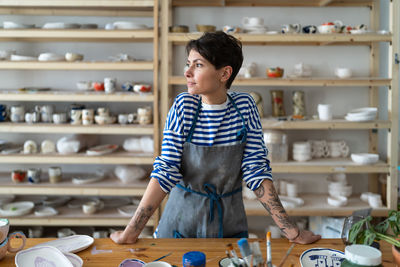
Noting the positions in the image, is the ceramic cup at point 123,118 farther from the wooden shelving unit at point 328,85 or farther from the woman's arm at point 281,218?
the woman's arm at point 281,218

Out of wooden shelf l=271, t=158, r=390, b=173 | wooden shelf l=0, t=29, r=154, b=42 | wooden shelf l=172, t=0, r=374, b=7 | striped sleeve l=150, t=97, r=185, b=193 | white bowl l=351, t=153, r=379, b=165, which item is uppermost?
wooden shelf l=172, t=0, r=374, b=7

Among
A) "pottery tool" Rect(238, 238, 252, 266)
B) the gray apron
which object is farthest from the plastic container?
the gray apron

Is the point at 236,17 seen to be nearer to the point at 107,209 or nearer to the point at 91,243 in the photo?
the point at 107,209

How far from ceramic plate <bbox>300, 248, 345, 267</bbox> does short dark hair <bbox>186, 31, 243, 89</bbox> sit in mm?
750

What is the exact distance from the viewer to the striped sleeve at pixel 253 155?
5.11ft

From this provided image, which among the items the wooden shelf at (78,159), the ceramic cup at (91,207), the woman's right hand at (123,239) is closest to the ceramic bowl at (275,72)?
the wooden shelf at (78,159)

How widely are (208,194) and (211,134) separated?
251 mm

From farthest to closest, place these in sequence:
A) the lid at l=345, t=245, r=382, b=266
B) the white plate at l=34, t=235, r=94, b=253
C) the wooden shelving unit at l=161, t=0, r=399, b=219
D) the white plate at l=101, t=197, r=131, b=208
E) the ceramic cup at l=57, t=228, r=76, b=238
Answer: the white plate at l=101, t=197, r=131, b=208 < the ceramic cup at l=57, t=228, r=76, b=238 < the wooden shelving unit at l=161, t=0, r=399, b=219 < the white plate at l=34, t=235, r=94, b=253 < the lid at l=345, t=245, r=382, b=266

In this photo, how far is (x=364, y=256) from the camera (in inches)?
37.8

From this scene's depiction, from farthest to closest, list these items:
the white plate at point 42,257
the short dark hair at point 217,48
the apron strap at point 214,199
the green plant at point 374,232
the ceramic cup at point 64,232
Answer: the ceramic cup at point 64,232, the apron strap at point 214,199, the short dark hair at point 217,48, the white plate at point 42,257, the green plant at point 374,232

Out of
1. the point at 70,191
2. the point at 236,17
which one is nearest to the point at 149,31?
the point at 236,17

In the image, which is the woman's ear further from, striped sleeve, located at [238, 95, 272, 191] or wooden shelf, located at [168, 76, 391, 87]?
wooden shelf, located at [168, 76, 391, 87]

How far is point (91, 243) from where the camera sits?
141 centimetres

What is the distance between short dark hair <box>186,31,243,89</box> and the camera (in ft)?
4.92
